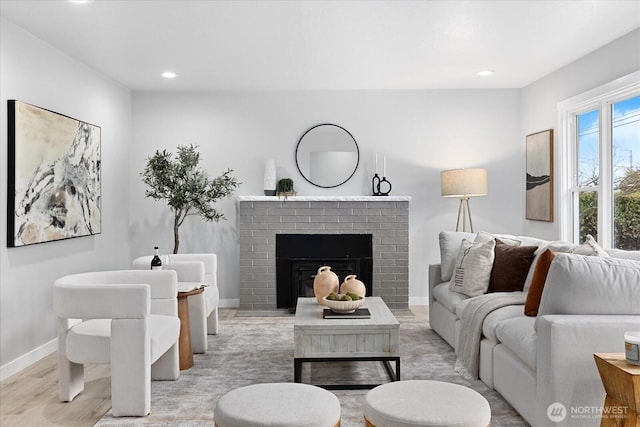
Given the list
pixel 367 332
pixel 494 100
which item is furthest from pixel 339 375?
pixel 494 100

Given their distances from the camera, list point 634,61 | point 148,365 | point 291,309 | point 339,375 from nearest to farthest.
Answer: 1. point 148,365
2. point 339,375
3. point 634,61
4. point 291,309

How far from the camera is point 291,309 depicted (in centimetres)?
638

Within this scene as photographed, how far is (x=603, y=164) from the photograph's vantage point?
16.3 ft

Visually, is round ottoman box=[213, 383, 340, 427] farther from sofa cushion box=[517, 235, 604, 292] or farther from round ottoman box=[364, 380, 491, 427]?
sofa cushion box=[517, 235, 604, 292]

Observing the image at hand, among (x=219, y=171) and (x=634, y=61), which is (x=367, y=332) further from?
(x=219, y=171)

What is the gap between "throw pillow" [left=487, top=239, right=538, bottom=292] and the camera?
423 cm

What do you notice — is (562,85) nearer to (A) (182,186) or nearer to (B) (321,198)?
(B) (321,198)

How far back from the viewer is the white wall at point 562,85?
4.53 metres

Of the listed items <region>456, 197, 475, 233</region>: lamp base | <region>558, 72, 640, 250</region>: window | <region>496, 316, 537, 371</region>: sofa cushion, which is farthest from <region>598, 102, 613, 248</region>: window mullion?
<region>496, 316, 537, 371</region>: sofa cushion

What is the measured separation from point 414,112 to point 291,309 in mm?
2714

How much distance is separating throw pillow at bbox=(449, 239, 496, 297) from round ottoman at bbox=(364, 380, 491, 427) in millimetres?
2235

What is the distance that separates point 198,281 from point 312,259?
192cm

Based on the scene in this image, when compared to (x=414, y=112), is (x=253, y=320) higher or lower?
lower

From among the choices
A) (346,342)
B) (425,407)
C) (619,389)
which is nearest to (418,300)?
(346,342)
